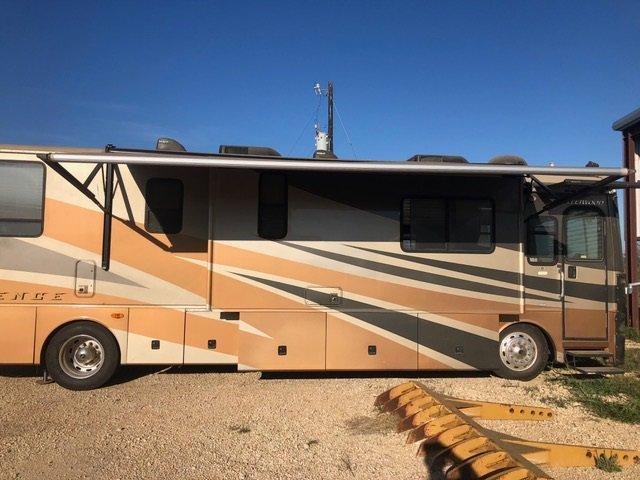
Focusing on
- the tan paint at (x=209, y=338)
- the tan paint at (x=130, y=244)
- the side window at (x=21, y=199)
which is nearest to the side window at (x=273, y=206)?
the tan paint at (x=130, y=244)

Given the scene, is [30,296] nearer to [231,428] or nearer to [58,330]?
[58,330]

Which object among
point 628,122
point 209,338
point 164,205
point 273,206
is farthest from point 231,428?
point 628,122

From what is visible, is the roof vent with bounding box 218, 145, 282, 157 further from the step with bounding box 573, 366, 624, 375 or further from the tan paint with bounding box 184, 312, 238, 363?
the step with bounding box 573, 366, 624, 375

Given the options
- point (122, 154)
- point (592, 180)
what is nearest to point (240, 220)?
point (122, 154)

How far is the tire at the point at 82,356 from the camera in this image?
6.60 meters

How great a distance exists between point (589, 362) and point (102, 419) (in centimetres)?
700

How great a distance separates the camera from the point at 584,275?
24.0 ft

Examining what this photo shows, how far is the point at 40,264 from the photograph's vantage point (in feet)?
21.6

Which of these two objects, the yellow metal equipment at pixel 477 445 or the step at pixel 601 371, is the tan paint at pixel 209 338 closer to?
the yellow metal equipment at pixel 477 445

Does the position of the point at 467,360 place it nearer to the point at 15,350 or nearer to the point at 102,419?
the point at 102,419

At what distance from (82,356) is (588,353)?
22.4 feet

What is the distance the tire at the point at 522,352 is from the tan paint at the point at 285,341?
256 cm

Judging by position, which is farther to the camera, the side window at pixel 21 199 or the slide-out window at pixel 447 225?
the slide-out window at pixel 447 225

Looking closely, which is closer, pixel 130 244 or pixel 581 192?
pixel 130 244
